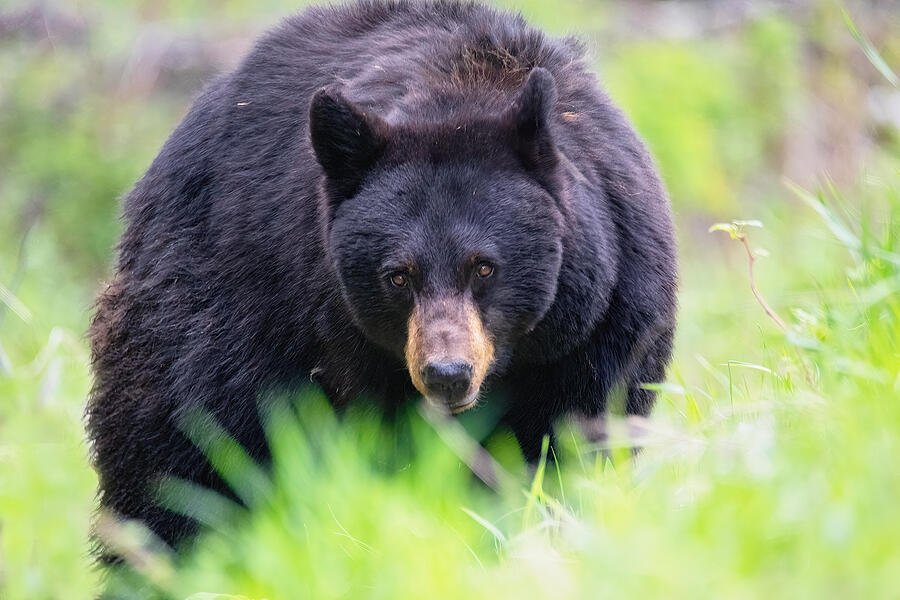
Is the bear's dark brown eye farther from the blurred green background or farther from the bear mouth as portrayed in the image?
the blurred green background

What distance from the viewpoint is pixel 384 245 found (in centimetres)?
394

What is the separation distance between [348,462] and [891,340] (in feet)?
4.84

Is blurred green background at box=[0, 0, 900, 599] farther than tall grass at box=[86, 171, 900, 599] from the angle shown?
Yes

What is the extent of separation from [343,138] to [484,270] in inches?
24.8

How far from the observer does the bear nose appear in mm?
3648

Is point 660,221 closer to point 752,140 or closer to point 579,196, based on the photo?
point 579,196

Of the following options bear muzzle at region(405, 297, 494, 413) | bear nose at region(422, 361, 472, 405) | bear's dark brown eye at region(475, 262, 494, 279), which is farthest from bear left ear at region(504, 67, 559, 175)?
bear nose at region(422, 361, 472, 405)

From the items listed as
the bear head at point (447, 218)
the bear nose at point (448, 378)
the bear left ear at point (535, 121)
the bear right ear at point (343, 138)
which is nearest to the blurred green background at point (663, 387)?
the bear nose at point (448, 378)

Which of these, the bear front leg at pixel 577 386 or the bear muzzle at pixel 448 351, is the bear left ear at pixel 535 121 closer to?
the bear muzzle at pixel 448 351

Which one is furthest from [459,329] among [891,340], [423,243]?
[891,340]

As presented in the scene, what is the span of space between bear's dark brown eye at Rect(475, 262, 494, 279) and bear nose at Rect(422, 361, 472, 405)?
15.3 inches

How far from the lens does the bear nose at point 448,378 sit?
12.0 feet

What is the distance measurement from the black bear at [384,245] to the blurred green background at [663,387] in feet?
0.85

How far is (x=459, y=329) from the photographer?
3801 millimetres
